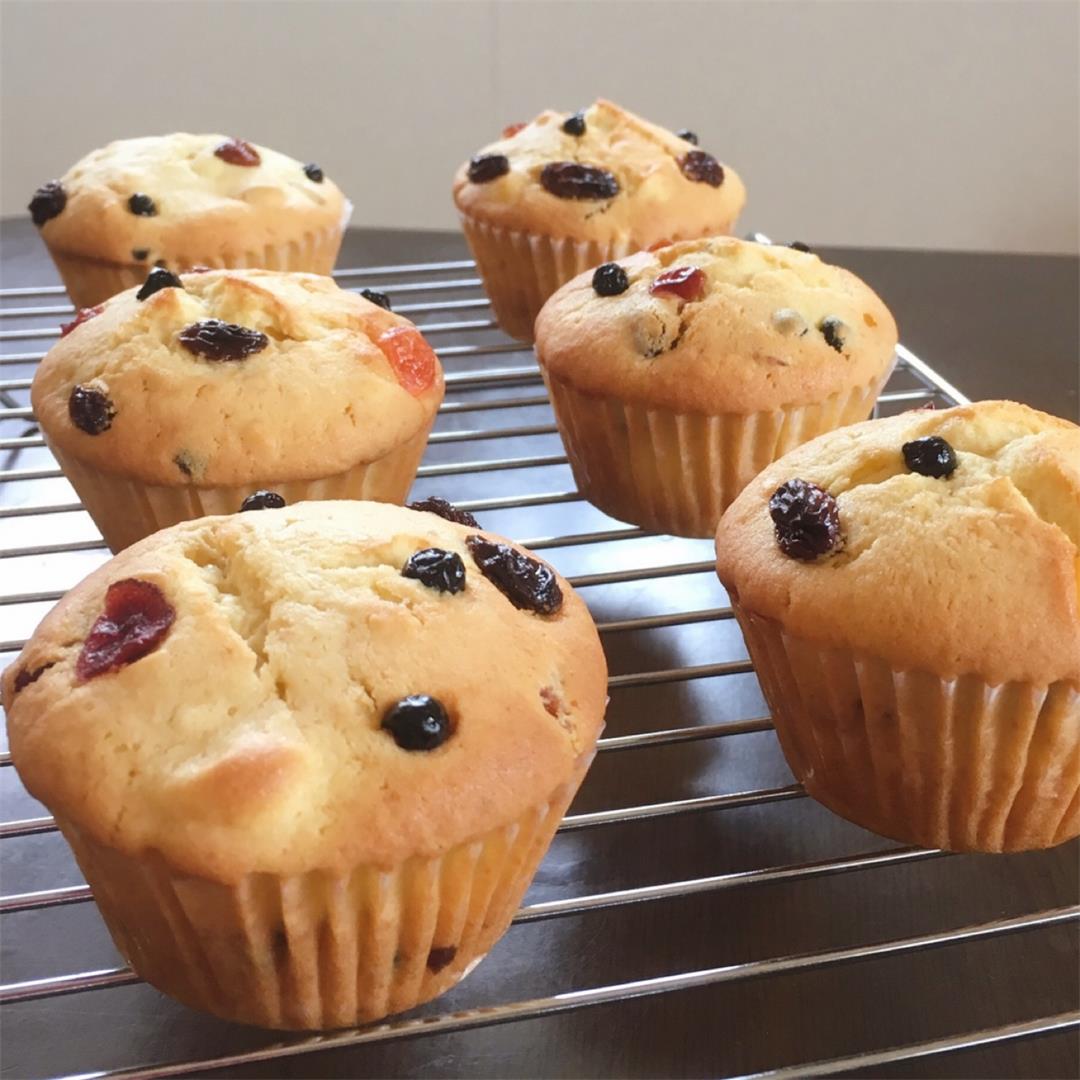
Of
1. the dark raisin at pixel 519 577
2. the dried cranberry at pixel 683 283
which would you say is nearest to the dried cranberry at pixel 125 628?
the dark raisin at pixel 519 577

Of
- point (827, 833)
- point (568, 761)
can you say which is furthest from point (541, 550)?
point (568, 761)

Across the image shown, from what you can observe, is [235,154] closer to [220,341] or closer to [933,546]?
[220,341]

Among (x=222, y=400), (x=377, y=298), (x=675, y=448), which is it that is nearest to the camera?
(x=222, y=400)

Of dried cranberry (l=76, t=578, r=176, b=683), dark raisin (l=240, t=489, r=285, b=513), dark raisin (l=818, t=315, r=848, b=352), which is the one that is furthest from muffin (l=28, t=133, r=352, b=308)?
dried cranberry (l=76, t=578, r=176, b=683)

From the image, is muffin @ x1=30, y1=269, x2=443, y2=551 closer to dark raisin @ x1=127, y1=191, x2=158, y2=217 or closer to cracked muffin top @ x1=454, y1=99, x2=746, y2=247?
dark raisin @ x1=127, y1=191, x2=158, y2=217

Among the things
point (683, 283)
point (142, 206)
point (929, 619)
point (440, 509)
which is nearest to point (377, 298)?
point (683, 283)

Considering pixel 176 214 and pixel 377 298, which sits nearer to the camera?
pixel 377 298
